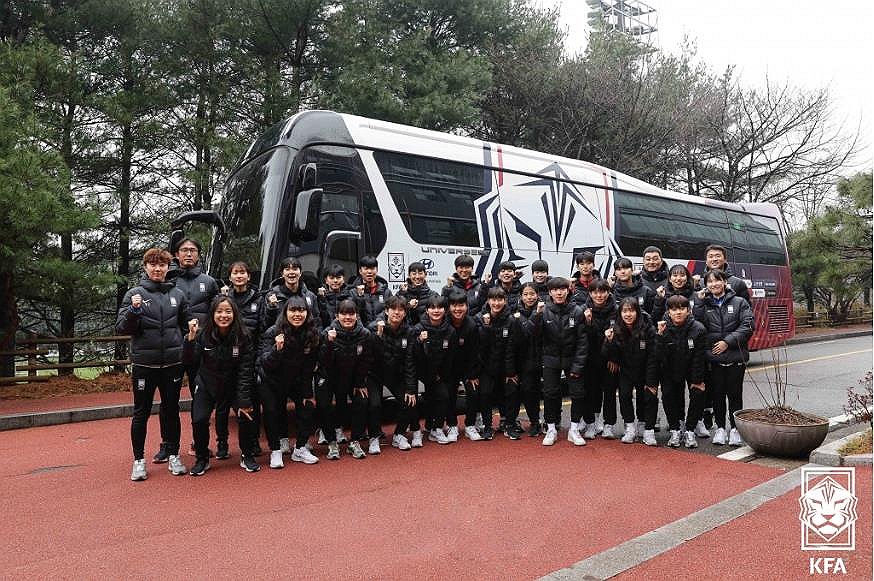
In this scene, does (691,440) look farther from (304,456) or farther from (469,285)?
(304,456)

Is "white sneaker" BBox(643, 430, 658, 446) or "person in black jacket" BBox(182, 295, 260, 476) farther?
"white sneaker" BBox(643, 430, 658, 446)

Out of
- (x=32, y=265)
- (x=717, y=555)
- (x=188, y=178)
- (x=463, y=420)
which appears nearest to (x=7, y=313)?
(x=32, y=265)

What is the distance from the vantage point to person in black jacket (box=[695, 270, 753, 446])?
5.89 metres

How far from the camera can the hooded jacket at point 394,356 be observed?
5957 mm

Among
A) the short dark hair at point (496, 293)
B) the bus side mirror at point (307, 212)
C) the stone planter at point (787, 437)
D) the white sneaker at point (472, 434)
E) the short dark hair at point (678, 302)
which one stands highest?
the bus side mirror at point (307, 212)

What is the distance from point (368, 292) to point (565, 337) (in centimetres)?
207

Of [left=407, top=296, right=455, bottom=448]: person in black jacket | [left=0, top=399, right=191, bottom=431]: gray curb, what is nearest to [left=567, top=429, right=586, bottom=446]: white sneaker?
[left=407, top=296, right=455, bottom=448]: person in black jacket

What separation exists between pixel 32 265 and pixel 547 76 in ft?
45.2

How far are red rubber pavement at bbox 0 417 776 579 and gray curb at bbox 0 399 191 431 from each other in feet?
7.44

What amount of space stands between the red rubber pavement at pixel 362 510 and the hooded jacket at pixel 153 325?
1.00 m

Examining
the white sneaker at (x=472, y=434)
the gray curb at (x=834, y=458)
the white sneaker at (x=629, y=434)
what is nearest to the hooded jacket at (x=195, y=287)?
the white sneaker at (x=472, y=434)

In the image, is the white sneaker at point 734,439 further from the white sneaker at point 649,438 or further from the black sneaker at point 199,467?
the black sneaker at point 199,467

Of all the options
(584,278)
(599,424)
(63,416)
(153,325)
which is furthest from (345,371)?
(63,416)

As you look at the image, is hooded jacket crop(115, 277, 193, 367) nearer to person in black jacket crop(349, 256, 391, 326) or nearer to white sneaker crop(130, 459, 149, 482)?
white sneaker crop(130, 459, 149, 482)
